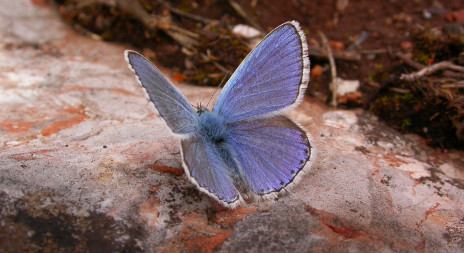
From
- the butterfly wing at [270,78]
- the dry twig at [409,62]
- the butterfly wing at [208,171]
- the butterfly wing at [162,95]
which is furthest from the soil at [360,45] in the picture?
the butterfly wing at [208,171]

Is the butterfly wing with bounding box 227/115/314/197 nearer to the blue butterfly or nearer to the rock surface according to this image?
the blue butterfly

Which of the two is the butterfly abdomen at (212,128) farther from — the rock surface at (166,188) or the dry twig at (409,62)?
the dry twig at (409,62)

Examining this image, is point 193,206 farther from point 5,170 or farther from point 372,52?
point 372,52

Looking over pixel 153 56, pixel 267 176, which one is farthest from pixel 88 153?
pixel 153 56

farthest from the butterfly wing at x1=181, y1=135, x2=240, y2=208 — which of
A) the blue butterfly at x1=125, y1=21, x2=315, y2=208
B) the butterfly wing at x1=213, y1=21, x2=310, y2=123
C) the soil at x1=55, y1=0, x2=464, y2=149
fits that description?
the soil at x1=55, y1=0, x2=464, y2=149

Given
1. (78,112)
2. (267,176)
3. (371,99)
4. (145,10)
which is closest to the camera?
(267,176)

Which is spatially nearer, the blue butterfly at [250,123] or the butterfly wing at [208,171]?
the butterfly wing at [208,171]
